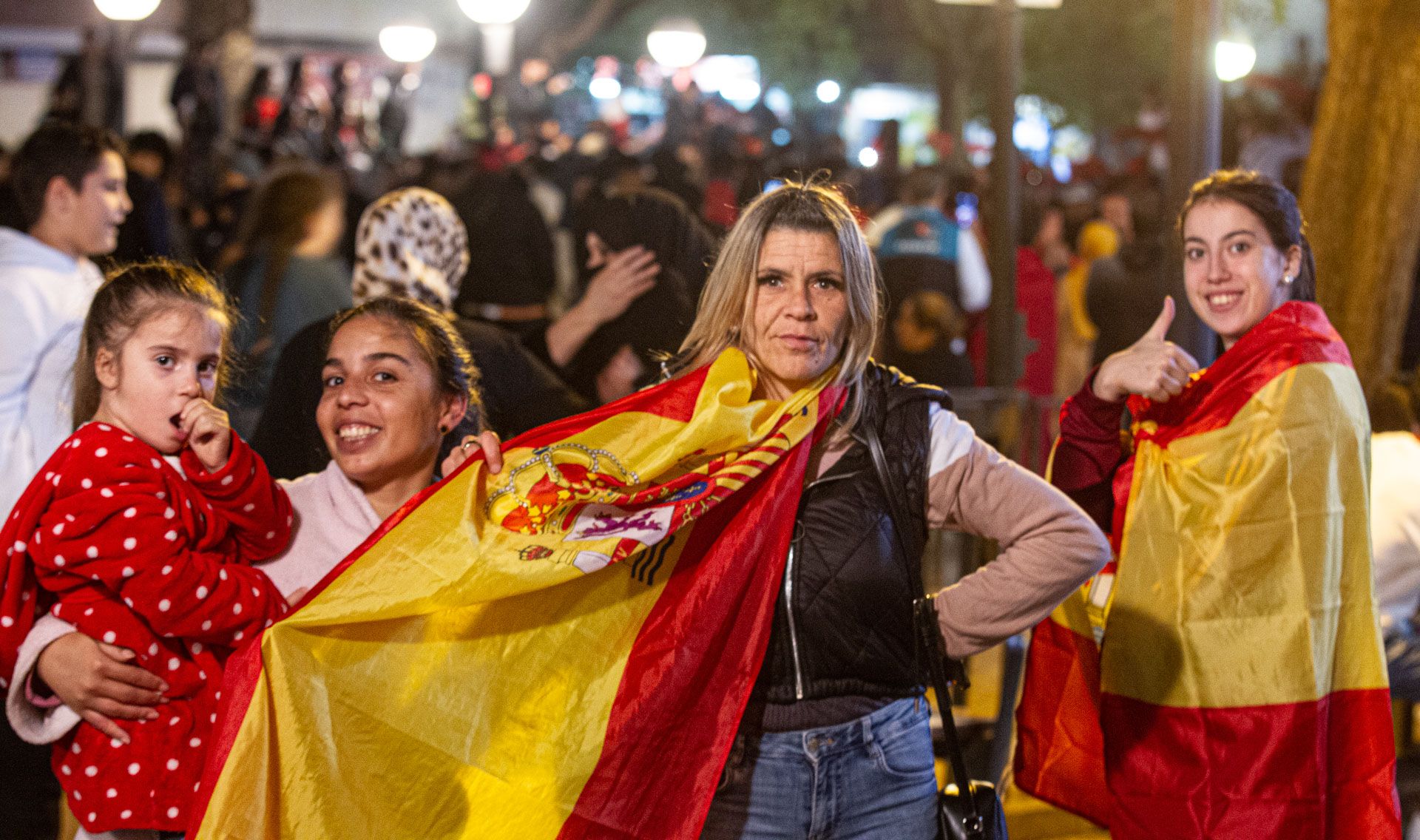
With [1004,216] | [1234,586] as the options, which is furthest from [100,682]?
[1004,216]

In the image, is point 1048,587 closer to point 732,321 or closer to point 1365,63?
point 732,321

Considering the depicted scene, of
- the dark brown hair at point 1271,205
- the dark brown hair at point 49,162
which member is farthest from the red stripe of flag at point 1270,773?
the dark brown hair at point 49,162

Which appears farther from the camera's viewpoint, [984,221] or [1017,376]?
[984,221]

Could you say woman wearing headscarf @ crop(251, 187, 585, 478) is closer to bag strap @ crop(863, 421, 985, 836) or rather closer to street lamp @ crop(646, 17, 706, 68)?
bag strap @ crop(863, 421, 985, 836)

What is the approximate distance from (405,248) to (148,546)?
2149 mm

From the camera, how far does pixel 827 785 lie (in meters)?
2.97

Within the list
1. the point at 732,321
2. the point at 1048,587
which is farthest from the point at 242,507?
the point at 1048,587

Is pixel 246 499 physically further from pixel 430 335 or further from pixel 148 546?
pixel 430 335

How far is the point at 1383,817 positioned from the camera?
344 centimetres

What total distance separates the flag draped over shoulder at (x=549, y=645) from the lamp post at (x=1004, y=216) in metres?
5.84

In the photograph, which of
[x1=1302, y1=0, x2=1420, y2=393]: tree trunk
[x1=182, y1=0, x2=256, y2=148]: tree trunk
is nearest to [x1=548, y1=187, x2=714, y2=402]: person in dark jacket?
[x1=1302, y1=0, x2=1420, y2=393]: tree trunk

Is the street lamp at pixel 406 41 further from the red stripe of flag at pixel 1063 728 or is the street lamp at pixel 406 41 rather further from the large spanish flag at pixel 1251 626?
the large spanish flag at pixel 1251 626

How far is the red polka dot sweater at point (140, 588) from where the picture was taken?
9.52 feet

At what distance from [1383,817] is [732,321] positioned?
74.6 inches
